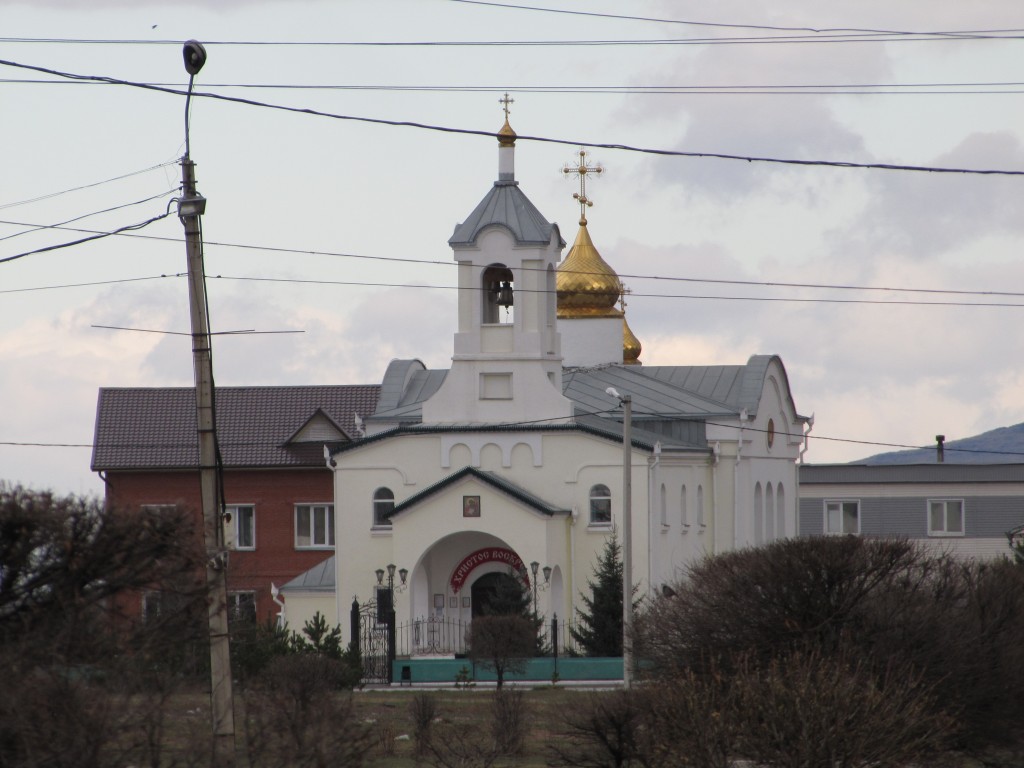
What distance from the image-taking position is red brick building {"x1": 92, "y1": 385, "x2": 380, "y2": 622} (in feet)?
172

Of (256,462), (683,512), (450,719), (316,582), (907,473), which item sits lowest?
(450,719)

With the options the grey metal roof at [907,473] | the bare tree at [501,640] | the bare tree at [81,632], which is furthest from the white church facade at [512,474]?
the bare tree at [81,632]

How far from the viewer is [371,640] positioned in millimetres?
38844

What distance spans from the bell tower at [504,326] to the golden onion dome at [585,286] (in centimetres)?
869

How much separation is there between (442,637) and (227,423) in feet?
54.6

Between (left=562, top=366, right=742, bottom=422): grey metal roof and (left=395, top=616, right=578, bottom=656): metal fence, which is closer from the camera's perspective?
(left=395, top=616, right=578, bottom=656): metal fence

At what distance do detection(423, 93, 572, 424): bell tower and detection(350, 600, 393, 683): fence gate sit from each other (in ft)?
15.3

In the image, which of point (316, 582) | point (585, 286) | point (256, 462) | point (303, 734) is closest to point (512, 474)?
point (316, 582)

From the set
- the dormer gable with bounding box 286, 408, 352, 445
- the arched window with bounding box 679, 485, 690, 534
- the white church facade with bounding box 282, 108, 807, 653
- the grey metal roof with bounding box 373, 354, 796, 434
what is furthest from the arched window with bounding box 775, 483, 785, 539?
the dormer gable with bounding box 286, 408, 352, 445

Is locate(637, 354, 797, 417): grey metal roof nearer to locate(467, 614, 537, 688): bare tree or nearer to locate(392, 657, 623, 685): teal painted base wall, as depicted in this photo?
locate(392, 657, 623, 685): teal painted base wall

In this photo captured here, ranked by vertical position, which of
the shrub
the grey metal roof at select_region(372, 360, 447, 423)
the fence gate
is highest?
the grey metal roof at select_region(372, 360, 447, 423)

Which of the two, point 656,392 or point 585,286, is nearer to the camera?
point 656,392

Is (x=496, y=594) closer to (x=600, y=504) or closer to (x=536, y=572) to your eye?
(x=536, y=572)

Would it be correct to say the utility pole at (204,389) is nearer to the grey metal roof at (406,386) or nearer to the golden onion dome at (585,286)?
the grey metal roof at (406,386)
